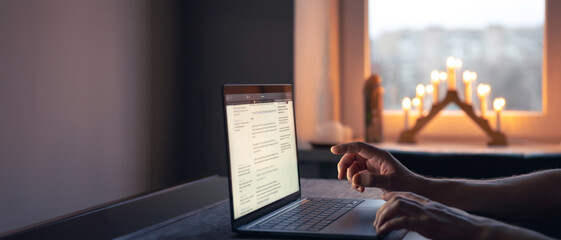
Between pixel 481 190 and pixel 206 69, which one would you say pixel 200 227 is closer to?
pixel 481 190

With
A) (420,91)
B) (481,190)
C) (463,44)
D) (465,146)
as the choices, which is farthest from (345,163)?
(463,44)

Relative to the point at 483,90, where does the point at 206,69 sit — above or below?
above

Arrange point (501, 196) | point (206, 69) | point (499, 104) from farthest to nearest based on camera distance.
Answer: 1. point (206, 69)
2. point (499, 104)
3. point (501, 196)

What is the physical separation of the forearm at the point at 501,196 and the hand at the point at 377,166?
0.09ft

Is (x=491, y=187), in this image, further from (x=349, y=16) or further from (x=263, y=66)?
(x=349, y=16)

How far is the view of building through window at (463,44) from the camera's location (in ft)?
8.52

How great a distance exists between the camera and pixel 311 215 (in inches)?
41.4

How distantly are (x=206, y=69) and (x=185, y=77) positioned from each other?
0.10m

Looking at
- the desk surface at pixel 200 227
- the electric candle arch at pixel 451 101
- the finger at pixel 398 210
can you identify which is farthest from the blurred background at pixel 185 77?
the finger at pixel 398 210

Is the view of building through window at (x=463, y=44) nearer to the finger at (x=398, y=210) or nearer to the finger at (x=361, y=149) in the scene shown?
the finger at (x=361, y=149)

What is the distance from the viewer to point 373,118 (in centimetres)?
256

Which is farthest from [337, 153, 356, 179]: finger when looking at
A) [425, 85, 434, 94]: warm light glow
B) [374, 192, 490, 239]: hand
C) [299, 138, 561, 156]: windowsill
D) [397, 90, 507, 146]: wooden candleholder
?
[425, 85, 434, 94]: warm light glow

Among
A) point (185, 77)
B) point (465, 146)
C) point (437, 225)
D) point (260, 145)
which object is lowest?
point (465, 146)

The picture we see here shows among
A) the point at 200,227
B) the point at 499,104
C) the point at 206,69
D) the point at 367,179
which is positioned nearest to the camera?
the point at 200,227
